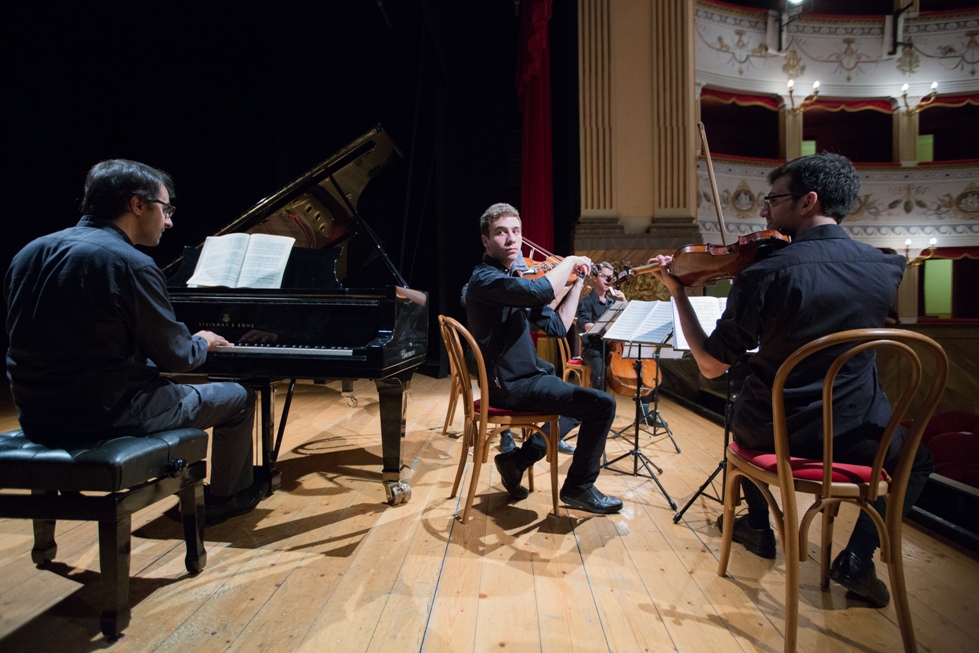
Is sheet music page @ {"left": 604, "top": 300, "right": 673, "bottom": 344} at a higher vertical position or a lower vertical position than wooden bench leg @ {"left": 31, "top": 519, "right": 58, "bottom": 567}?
higher


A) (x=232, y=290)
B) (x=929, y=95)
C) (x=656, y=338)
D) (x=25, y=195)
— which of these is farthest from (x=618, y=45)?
(x=929, y=95)

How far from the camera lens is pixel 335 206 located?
2.91 m

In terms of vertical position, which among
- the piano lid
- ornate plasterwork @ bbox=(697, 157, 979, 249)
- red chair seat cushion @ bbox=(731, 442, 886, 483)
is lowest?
red chair seat cushion @ bbox=(731, 442, 886, 483)

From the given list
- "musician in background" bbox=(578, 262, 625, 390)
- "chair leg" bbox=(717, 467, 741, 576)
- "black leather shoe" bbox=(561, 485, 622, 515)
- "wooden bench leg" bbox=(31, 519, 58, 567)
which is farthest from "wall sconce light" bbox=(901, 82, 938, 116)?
"wooden bench leg" bbox=(31, 519, 58, 567)

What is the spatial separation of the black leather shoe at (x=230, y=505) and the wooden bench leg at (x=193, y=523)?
432mm

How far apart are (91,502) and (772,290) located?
75.4 inches

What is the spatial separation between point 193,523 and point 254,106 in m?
5.82

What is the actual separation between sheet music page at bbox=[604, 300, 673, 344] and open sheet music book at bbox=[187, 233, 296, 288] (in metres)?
1.55

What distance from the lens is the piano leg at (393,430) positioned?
2234 millimetres

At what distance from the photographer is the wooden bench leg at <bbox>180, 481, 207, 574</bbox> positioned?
1.65 meters

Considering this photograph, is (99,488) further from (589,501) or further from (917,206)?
(917,206)

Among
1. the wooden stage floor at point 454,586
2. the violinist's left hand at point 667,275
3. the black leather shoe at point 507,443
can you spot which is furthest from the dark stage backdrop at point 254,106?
the violinist's left hand at point 667,275

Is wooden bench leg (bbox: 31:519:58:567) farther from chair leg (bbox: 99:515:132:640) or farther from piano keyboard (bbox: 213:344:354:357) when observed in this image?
piano keyboard (bbox: 213:344:354:357)

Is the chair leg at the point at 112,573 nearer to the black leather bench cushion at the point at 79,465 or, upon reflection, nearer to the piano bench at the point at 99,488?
the piano bench at the point at 99,488
